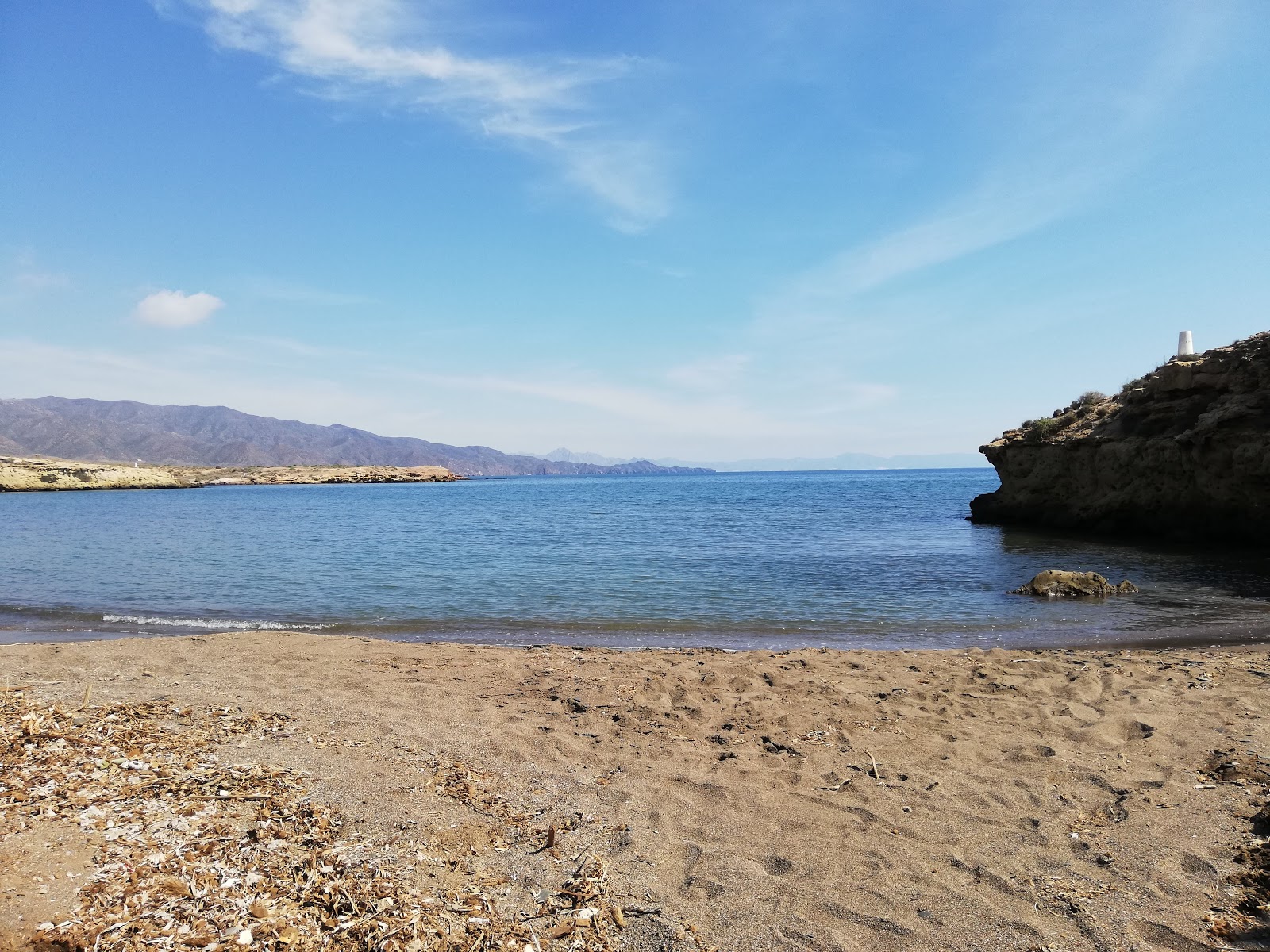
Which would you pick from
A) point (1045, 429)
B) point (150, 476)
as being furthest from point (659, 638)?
point (150, 476)

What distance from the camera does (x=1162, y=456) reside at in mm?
24734

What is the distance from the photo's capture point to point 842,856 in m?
4.34

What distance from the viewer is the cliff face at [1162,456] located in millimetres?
21375

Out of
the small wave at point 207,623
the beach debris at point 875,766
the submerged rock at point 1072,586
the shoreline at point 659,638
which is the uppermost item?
the submerged rock at point 1072,586

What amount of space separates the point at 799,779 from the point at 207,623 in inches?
508

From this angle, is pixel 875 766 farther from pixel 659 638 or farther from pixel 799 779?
pixel 659 638

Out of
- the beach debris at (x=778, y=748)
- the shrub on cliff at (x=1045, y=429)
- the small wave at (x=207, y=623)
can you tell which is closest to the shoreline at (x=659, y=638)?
the small wave at (x=207, y=623)

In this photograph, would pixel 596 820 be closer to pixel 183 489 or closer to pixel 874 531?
pixel 874 531

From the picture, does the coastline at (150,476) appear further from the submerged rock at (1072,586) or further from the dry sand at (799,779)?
the submerged rock at (1072,586)

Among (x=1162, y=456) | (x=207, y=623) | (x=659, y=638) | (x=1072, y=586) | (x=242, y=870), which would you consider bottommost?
(x=207, y=623)

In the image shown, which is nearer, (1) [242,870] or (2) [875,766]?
(1) [242,870]

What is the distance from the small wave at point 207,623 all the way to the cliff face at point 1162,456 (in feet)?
87.0

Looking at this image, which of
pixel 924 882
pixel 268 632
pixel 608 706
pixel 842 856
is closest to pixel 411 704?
pixel 608 706

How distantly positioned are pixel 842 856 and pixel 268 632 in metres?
10.8
